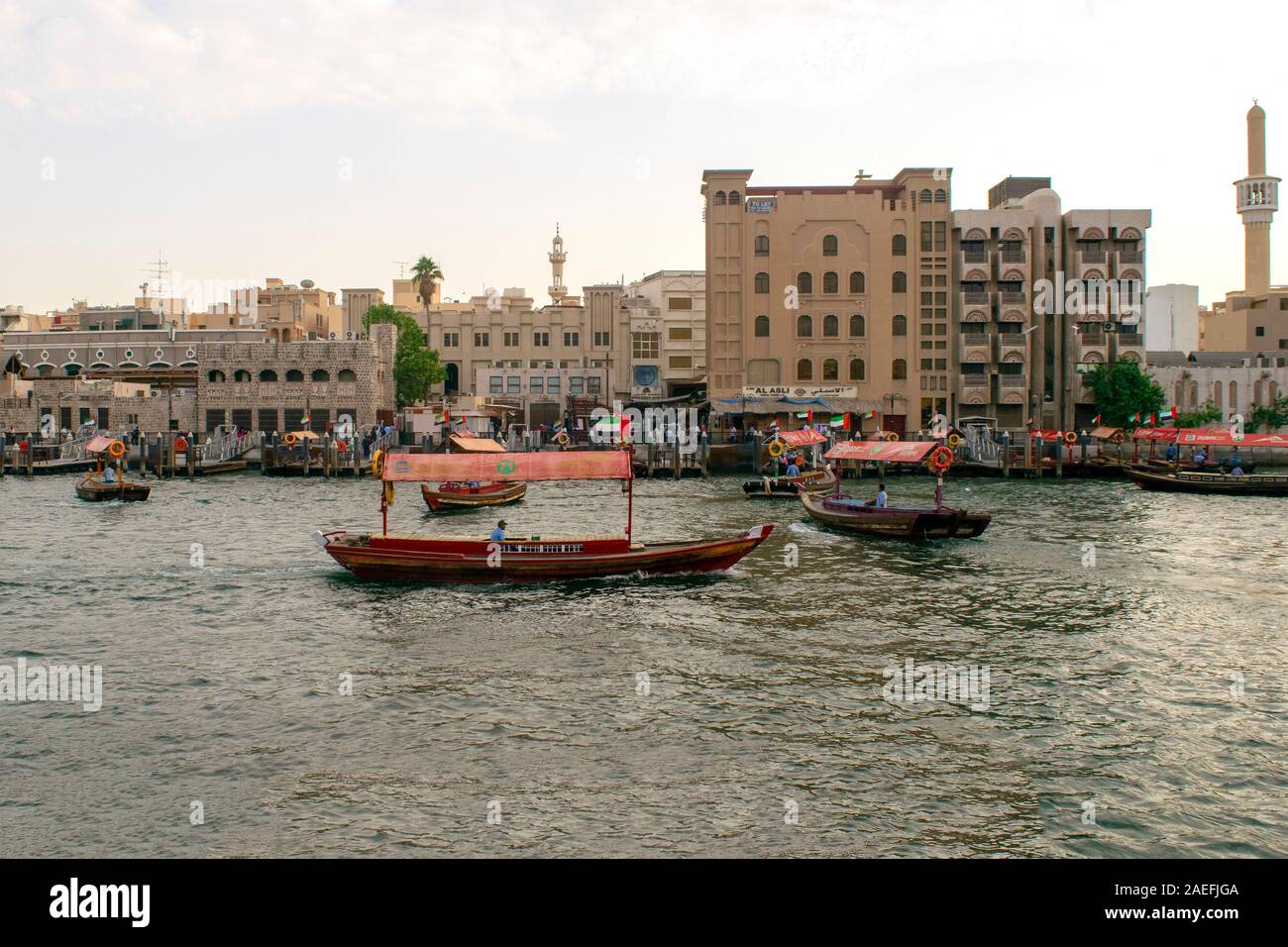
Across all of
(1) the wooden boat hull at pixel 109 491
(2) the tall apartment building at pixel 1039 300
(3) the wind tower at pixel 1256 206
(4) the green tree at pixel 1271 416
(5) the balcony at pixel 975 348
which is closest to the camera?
(1) the wooden boat hull at pixel 109 491

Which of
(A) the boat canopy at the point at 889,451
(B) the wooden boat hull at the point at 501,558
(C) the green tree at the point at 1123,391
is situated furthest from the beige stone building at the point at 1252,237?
(B) the wooden boat hull at the point at 501,558

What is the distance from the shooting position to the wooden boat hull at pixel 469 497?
165ft

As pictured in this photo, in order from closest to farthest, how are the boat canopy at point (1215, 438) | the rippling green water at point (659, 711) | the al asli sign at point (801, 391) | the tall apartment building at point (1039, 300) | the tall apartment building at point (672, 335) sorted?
the rippling green water at point (659, 711)
the boat canopy at point (1215, 438)
the al asli sign at point (801, 391)
the tall apartment building at point (1039, 300)
the tall apartment building at point (672, 335)

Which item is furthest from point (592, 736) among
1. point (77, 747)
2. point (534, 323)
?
point (534, 323)

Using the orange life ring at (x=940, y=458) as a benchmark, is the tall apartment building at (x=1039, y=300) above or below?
above

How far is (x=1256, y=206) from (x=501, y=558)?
123040 mm

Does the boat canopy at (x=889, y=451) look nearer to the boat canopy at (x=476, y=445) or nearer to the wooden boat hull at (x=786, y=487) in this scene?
the wooden boat hull at (x=786, y=487)

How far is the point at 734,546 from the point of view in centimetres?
3095

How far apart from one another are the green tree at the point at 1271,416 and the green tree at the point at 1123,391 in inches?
474

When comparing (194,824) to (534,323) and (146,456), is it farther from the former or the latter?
(534,323)

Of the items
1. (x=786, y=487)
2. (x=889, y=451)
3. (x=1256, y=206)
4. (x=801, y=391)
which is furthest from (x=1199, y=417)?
(x=889, y=451)

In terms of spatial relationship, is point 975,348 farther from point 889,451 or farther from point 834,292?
point 889,451

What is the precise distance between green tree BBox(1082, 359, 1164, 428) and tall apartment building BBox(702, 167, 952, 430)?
12.1 metres
